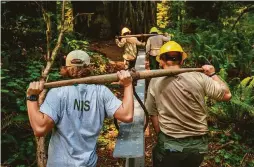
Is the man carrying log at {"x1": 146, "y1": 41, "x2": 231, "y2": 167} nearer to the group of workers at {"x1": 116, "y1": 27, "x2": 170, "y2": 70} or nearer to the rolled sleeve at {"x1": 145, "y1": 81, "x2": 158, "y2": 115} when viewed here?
the rolled sleeve at {"x1": 145, "y1": 81, "x2": 158, "y2": 115}

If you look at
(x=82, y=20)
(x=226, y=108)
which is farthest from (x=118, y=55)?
(x=226, y=108)

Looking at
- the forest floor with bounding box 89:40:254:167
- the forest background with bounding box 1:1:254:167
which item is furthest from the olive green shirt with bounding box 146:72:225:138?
the forest floor with bounding box 89:40:254:167

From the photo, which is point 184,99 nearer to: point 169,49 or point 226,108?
point 169,49

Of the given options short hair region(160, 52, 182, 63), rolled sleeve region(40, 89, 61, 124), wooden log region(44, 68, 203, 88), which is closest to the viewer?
rolled sleeve region(40, 89, 61, 124)

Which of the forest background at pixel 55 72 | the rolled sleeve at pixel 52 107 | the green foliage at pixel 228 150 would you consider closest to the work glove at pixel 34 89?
the rolled sleeve at pixel 52 107

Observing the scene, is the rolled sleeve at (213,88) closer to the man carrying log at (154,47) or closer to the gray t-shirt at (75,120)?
the gray t-shirt at (75,120)

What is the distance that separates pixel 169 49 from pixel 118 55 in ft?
41.0

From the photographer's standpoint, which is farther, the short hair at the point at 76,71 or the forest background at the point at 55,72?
the forest background at the point at 55,72

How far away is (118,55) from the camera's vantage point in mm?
16125

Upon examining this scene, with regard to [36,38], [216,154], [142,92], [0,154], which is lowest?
[216,154]

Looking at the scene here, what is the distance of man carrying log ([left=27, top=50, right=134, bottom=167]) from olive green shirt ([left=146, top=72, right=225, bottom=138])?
2.18ft

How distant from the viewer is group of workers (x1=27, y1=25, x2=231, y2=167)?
9.84 feet

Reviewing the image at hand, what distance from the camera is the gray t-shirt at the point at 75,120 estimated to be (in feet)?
9.82

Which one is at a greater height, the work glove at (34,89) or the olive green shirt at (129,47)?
the work glove at (34,89)
